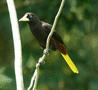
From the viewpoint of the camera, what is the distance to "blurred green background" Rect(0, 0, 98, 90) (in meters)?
7.80

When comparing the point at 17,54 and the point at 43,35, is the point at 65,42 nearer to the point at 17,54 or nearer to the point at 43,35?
the point at 43,35

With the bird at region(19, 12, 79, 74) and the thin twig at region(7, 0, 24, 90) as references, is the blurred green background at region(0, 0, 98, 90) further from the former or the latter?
the thin twig at region(7, 0, 24, 90)

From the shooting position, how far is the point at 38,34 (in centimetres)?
457

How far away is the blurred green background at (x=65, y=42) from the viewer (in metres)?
7.80

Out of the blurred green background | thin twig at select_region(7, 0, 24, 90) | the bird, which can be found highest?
thin twig at select_region(7, 0, 24, 90)

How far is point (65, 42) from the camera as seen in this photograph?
26.1 ft

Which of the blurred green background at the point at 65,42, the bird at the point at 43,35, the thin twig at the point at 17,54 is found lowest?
the blurred green background at the point at 65,42

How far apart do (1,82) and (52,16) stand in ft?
10.9

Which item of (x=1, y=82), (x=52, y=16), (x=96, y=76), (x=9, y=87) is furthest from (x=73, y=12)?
(x=1, y=82)

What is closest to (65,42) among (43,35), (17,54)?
(43,35)

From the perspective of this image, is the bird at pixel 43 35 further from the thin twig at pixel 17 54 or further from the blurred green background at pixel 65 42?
the blurred green background at pixel 65 42

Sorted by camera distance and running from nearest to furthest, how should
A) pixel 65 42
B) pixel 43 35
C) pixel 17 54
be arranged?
pixel 17 54 → pixel 43 35 → pixel 65 42

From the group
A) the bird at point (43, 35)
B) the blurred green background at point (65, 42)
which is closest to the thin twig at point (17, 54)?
the bird at point (43, 35)

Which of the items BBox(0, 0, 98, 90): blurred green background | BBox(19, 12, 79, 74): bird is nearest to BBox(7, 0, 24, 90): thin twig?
BBox(19, 12, 79, 74): bird
